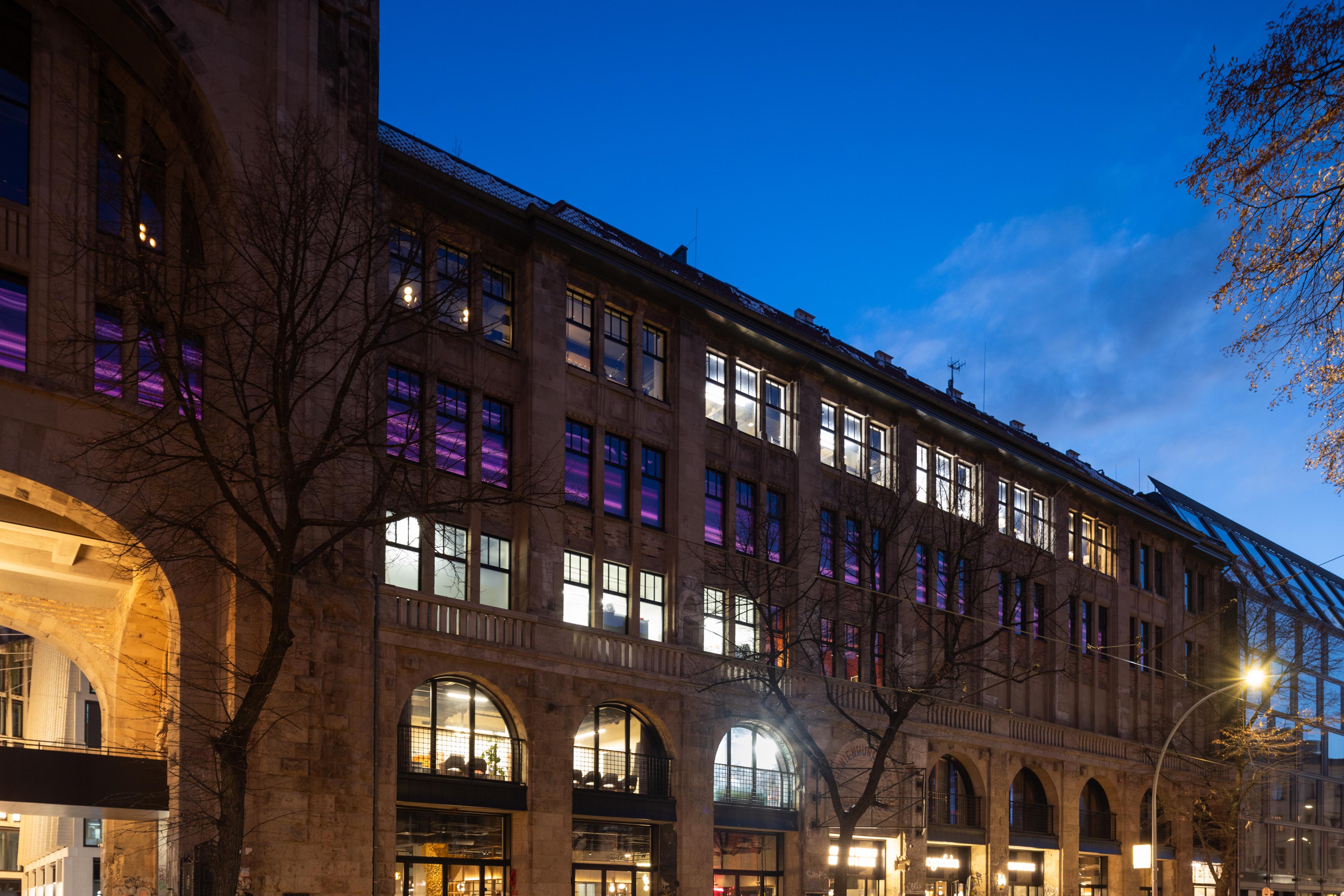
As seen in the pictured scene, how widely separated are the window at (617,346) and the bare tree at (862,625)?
5.72 m

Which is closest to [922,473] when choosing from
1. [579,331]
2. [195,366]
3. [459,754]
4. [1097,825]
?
[579,331]

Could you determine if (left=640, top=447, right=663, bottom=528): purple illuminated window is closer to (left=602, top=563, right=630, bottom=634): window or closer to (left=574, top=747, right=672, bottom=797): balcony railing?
(left=602, top=563, right=630, bottom=634): window

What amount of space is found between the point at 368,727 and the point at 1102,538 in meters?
38.4

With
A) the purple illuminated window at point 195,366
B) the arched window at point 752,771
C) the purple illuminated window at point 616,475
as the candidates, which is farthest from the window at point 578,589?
the purple illuminated window at point 195,366

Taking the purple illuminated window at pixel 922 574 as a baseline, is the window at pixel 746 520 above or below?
above

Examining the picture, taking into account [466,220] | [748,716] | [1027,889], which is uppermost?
[466,220]

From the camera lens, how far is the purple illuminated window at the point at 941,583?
143ft

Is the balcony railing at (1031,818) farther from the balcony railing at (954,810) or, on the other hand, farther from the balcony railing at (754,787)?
the balcony railing at (754,787)

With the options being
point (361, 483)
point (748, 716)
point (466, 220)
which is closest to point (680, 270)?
point (466, 220)

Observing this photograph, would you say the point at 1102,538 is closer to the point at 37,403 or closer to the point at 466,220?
the point at 466,220

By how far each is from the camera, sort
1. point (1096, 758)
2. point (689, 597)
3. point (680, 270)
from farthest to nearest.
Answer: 1. point (1096, 758)
2. point (680, 270)
3. point (689, 597)

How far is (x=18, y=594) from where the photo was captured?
2958 centimetres

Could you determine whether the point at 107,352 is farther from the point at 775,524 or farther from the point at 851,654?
the point at 851,654

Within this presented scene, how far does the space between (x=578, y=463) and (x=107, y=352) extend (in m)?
12.1
